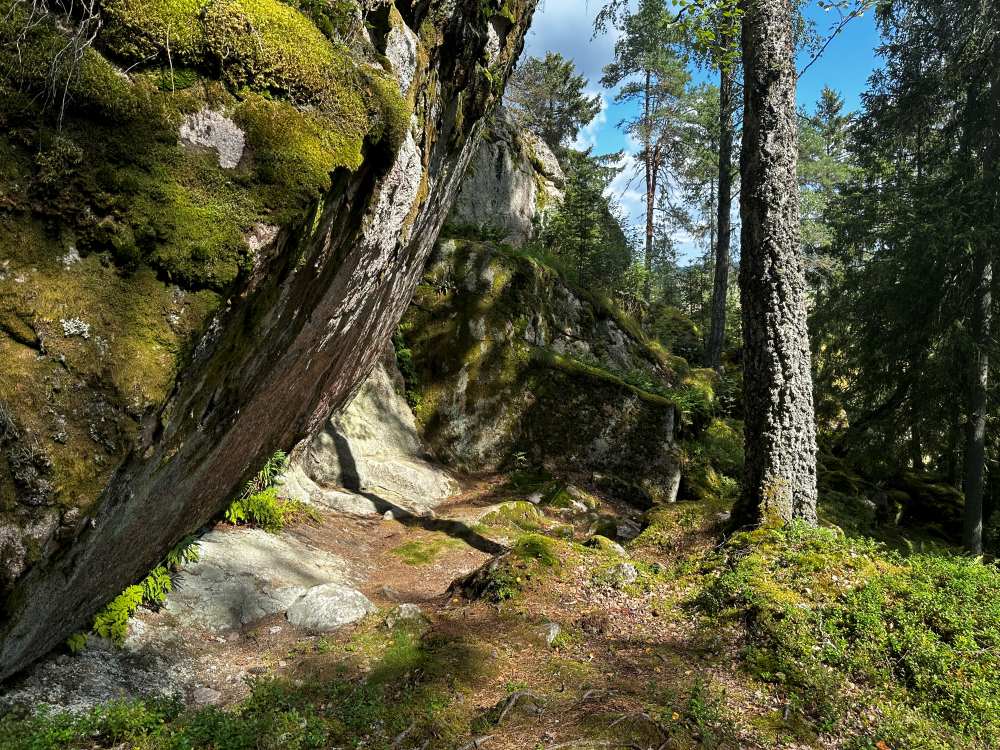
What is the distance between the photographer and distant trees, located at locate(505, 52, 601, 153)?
29.5m

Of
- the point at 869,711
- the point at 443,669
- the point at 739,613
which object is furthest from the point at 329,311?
the point at 869,711

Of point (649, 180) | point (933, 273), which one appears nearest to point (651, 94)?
point (649, 180)

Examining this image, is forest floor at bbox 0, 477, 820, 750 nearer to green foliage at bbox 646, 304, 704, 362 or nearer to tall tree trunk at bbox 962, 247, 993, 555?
tall tree trunk at bbox 962, 247, 993, 555

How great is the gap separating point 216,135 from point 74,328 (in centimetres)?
118

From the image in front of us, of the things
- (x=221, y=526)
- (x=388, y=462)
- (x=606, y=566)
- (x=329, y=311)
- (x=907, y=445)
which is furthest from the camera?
(x=907, y=445)

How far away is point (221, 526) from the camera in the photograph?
6145 millimetres

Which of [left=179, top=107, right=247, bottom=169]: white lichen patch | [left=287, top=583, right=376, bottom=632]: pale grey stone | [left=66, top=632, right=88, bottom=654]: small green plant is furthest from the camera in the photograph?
[left=287, top=583, right=376, bottom=632]: pale grey stone

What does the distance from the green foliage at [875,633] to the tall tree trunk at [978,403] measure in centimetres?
687

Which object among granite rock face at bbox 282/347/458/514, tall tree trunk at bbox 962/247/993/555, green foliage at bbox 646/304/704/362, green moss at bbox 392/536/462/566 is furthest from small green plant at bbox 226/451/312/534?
green foliage at bbox 646/304/704/362

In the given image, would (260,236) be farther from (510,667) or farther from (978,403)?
(978,403)

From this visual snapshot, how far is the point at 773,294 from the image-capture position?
20.1 ft

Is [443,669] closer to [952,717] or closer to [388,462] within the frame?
[952,717]

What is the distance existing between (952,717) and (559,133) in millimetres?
31501

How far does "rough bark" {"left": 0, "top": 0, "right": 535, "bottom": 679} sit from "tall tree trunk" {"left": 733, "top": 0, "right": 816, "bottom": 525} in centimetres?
294
